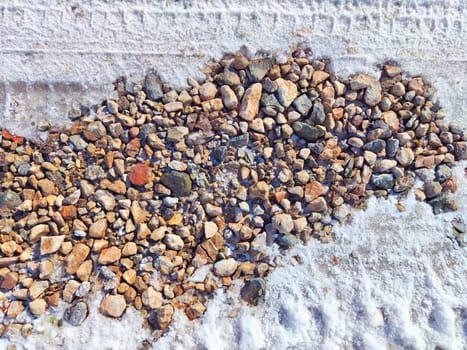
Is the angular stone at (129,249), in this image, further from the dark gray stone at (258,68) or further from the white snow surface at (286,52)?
the dark gray stone at (258,68)

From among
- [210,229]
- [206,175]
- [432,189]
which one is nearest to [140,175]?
[206,175]

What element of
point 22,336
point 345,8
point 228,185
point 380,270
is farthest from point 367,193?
point 22,336

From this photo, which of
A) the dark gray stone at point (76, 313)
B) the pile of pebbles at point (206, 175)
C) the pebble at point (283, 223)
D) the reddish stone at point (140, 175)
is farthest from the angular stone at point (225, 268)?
the dark gray stone at point (76, 313)

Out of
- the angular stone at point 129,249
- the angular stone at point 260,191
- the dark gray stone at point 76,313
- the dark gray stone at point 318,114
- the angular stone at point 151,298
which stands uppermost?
the dark gray stone at point 318,114

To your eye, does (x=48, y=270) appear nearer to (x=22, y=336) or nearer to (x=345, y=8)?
(x=22, y=336)

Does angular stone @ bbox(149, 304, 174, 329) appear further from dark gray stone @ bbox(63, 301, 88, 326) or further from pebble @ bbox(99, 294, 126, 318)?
dark gray stone @ bbox(63, 301, 88, 326)

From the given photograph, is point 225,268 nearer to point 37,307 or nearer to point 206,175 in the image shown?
point 206,175
